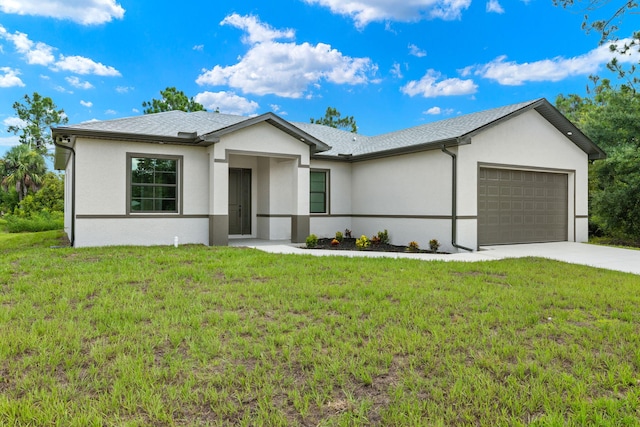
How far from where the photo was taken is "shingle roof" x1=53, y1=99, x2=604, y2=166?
10916 mm

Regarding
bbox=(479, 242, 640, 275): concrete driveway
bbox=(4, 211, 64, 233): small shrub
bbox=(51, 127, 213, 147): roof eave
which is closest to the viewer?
bbox=(479, 242, 640, 275): concrete driveway

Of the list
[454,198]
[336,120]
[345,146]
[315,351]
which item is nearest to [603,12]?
[454,198]

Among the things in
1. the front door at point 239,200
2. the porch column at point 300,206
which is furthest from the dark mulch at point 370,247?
the front door at point 239,200

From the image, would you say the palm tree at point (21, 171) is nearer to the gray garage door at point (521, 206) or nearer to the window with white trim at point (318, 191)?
the window with white trim at point (318, 191)

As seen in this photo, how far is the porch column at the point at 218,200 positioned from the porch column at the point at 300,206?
2.22m

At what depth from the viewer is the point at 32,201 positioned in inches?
998

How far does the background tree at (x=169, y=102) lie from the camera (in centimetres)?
3394

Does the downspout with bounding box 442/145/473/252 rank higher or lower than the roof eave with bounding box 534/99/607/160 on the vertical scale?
lower

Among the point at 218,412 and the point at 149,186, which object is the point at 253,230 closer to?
the point at 149,186

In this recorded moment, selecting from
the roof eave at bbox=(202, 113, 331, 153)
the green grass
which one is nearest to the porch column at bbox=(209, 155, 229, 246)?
the roof eave at bbox=(202, 113, 331, 153)

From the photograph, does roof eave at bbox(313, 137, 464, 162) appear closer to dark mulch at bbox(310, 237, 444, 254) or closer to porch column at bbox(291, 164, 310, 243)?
porch column at bbox(291, 164, 310, 243)

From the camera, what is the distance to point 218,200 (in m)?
11.4

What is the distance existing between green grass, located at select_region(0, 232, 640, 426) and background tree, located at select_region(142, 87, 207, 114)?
1179 inches

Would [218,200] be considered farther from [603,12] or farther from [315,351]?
[603,12]
